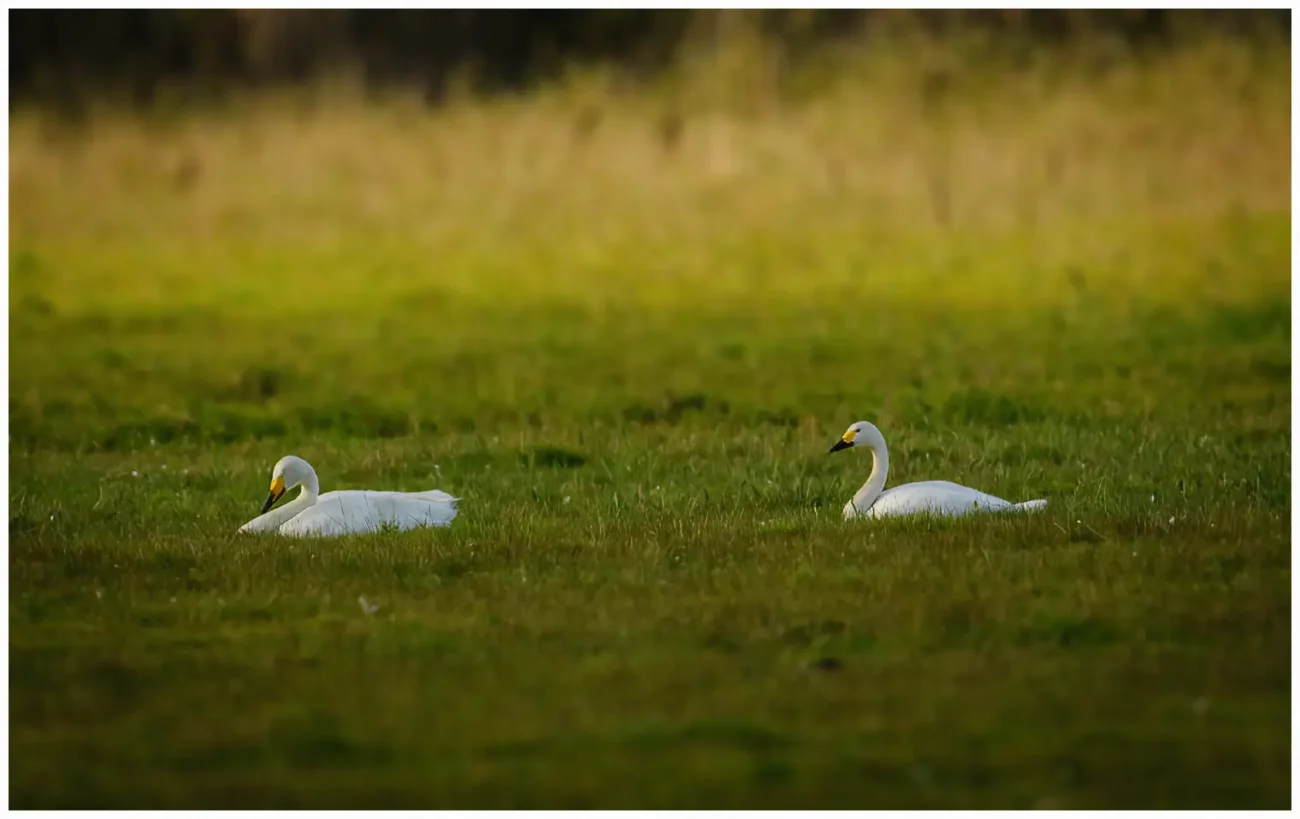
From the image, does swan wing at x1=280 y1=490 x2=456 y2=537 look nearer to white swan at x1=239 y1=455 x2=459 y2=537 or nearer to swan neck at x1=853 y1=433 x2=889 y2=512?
white swan at x1=239 y1=455 x2=459 y2=537

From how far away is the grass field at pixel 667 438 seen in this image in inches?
299

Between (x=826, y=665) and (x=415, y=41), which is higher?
(x=415, y=41)

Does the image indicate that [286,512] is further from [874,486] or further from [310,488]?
[874,486]

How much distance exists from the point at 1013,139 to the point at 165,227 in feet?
43.3

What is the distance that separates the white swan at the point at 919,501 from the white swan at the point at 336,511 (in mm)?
2837

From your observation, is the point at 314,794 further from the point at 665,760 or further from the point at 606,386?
the point at 606,386

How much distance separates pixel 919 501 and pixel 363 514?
371 centimetres

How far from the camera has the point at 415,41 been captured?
1164 inches

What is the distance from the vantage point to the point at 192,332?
23250 millimetres

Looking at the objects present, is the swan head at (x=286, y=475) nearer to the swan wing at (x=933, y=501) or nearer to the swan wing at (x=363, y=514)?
the swan wing at (x=363, y=514)

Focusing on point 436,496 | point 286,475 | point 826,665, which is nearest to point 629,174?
point 436,496

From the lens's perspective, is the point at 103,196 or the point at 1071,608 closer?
the point at 1071,608

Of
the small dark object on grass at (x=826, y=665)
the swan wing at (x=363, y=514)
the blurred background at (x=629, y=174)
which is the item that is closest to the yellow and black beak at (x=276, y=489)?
the swan wing at (x=363, y=514)

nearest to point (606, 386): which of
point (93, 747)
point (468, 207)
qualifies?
point (468, 207)
